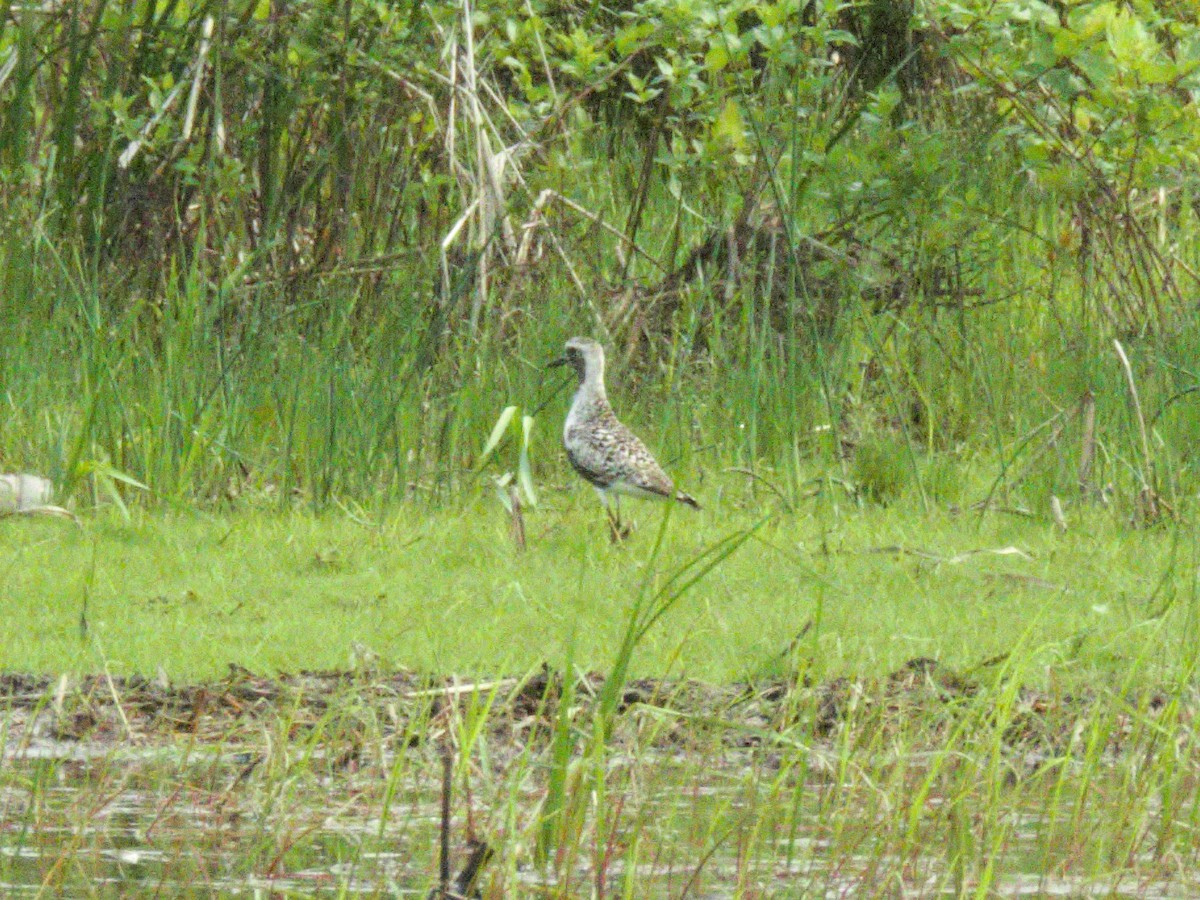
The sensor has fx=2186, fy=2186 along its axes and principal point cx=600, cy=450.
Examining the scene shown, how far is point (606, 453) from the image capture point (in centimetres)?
811

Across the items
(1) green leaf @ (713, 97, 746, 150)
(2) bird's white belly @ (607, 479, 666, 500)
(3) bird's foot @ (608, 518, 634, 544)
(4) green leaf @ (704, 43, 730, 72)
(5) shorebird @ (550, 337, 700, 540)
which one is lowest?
(3) bird's foot @ (608, 518, 634, 544)

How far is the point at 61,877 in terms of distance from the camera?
3.99 m

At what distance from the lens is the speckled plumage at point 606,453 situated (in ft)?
26.3

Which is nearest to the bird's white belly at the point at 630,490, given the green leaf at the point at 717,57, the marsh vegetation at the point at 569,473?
the marsh vegetation at the point at 569,473

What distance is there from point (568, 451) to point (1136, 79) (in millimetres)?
2675

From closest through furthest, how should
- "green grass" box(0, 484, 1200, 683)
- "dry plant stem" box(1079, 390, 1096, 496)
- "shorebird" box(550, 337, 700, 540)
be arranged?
"green grass" box(0, 484, 1200, 683)
"dry plant stem" box(1079, 390, 1096, 496)
"shorebird" box(550, 337, 700, 540)

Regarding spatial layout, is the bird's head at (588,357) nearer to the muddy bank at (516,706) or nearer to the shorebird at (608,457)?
the shorebird at (608,457)

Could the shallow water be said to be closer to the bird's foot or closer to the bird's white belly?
the bird's foot

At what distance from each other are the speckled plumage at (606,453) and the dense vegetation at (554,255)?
34cm

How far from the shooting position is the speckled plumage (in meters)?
8.03

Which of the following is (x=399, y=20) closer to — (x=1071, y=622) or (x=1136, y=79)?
(x=1136, y=79)

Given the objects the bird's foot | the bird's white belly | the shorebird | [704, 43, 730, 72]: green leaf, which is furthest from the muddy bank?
[704, 43, 730, 72]: green leaf

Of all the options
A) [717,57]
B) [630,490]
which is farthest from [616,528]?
[717,57]

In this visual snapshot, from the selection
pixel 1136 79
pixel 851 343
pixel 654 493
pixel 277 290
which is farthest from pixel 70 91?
pixel 1136 79
